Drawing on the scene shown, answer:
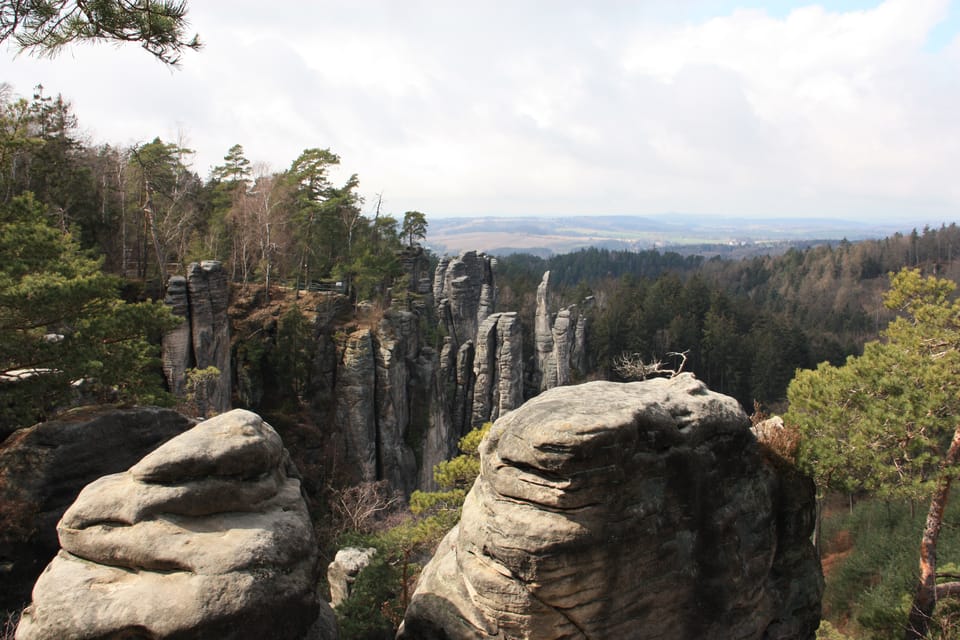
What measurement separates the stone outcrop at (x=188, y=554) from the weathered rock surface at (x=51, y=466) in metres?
3.54

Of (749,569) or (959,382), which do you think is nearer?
(749,569)

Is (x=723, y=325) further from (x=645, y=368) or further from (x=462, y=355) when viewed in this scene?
(x=645, y=368)

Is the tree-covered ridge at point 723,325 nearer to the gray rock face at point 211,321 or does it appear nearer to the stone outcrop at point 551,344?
the stone outcrop at point 551,344

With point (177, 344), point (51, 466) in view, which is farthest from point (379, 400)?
point (51, 466)

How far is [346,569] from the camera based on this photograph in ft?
40.8

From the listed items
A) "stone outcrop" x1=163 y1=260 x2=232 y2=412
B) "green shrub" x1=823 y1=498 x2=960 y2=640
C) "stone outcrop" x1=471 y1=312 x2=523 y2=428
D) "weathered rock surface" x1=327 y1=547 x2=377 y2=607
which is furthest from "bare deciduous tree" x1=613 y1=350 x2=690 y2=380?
"stone outcrop" x1=163 y1=260 x2=232 y2=412

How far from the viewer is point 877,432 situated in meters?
10.5

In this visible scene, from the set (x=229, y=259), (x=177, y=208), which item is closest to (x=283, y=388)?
(x=229, y=259)

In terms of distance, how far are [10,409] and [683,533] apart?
38.3ft

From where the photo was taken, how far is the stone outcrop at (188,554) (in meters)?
6.20

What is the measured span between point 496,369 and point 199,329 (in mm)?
23003

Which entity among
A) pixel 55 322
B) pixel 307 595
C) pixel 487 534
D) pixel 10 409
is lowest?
pixel 307 595

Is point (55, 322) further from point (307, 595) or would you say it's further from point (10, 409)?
point (307, 595)

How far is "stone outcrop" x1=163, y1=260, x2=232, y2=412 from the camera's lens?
812 inches
